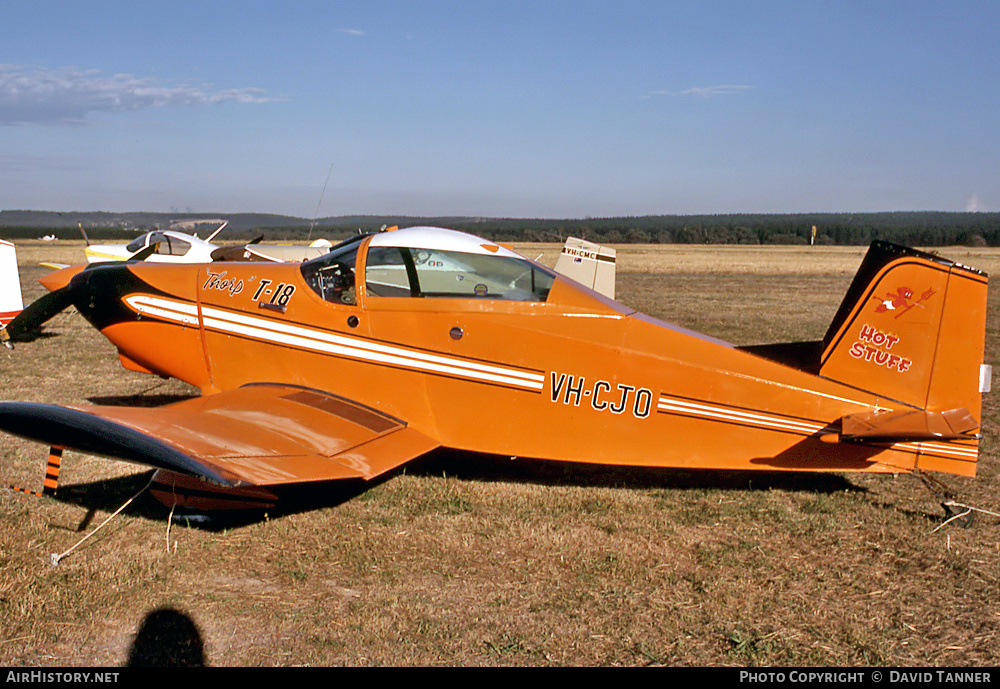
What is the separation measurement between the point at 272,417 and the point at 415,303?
1.31 metres

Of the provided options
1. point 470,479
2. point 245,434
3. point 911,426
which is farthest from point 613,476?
point 245,434

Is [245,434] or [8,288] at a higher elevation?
[8,288]

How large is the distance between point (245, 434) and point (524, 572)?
2028mm

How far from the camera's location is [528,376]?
5.13 metres

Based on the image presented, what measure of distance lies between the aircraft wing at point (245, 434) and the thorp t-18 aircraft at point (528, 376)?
0.02m

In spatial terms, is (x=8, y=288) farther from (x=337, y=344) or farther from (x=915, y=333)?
(x=915, y=333)

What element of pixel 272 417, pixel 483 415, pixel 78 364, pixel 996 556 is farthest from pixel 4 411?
pixel 78 364

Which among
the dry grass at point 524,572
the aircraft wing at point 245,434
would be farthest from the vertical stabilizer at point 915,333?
the aircraft wing at point 245,434

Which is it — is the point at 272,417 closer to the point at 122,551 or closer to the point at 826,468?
the point at 122,551

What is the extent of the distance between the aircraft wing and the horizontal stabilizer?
9.60 feet

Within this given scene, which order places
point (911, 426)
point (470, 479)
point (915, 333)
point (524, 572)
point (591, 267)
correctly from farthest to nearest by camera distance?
point (591, 267), point (470, 479), point (915, 333), point (524, 572), point (911, 426)

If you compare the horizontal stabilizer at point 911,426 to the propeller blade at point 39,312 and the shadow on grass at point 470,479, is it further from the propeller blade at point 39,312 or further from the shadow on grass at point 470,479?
the propeller blade at point 39,312

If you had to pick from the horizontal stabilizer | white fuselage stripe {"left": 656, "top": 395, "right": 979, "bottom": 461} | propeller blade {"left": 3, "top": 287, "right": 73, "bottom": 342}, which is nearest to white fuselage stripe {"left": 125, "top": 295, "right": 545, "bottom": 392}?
white fuselage stripe {"left": 656, "top": 395, "right": 979, "bottom": 461}

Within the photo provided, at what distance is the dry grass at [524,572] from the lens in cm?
372
